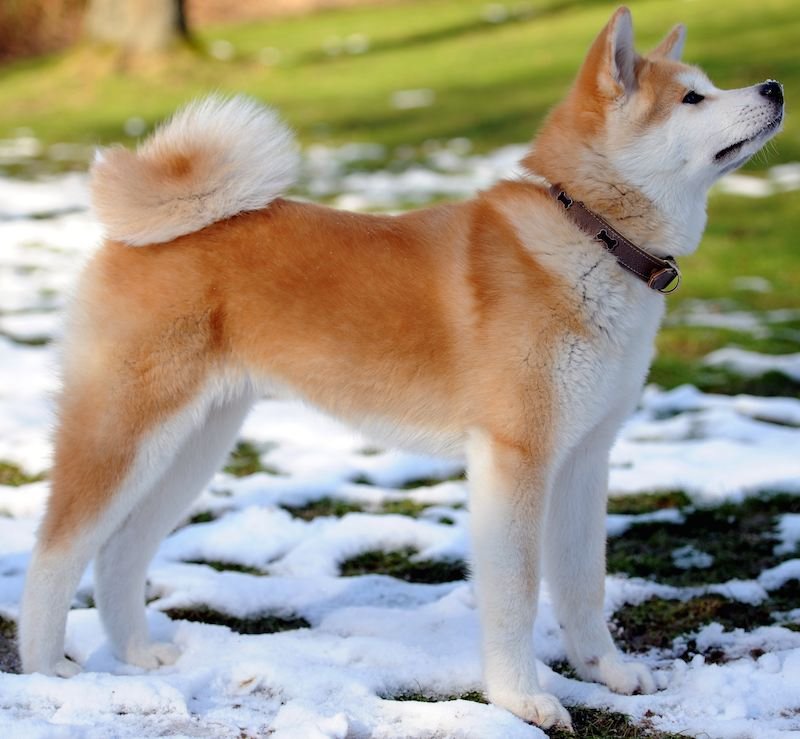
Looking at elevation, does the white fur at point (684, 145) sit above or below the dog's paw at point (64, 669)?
above

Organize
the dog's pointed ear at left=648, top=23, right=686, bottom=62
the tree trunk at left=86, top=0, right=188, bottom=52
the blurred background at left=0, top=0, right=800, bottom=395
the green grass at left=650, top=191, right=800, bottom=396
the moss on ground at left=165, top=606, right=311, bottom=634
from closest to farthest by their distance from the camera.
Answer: the dog's pointed ear at left=648, top=23, right=686, bottom=62, the moss on ground at left=165, top=606, right=311, bottom=634, the green grass at left=650, top=191, right=800, bottom=396, the blurred background at left=0, top=0, right=800, bottom=395, the tree trunk at left=86, top=0, right=188, bottom=52

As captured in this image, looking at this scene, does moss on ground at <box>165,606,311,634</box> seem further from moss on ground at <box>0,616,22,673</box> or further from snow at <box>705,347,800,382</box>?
snow at <box>705,347,800,382</box>

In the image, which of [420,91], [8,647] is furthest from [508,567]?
[420,91]

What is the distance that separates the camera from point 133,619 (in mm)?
3156

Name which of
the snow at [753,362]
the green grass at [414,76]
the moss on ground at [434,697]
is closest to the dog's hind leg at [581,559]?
the moss on ground at [434,697]

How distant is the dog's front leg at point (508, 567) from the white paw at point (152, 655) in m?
0.85

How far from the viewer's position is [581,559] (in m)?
3.14

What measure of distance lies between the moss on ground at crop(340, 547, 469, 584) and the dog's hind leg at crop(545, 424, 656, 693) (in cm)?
64

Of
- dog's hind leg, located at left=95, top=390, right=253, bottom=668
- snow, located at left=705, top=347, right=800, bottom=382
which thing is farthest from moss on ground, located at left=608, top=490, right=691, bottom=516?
dog's hind leg, located at left=95, top=390, right=253, bottom=668

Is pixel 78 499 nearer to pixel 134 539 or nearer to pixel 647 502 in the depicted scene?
pixel 134 539

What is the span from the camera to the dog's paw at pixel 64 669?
9.65ft

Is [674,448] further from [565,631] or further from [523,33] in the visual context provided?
[523,33]

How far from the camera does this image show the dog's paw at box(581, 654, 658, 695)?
118 inches

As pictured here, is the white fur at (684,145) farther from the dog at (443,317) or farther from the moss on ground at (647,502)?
the moss on ground at (647,502)
